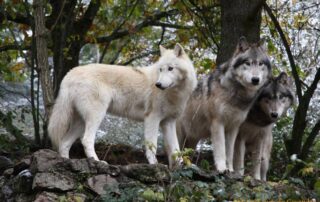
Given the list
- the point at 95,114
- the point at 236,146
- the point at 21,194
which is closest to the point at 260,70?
the point at 236,146

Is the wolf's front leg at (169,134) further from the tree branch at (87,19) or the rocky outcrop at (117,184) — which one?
the tree branch at (87,19)

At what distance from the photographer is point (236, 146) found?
848cm

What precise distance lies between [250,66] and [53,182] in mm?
3273

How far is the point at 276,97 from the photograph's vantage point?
8078 mm

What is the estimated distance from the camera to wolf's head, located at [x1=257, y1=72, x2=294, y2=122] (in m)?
8.02

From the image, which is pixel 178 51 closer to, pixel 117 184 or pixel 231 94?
pixel 231 94

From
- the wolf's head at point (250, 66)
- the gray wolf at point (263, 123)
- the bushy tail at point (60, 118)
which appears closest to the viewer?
the bushy tail at point (60, 118)

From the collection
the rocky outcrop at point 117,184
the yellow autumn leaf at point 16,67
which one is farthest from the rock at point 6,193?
the yellow autumn leaf at point 16,67

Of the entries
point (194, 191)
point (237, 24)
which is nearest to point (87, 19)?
→ point (237, 24)

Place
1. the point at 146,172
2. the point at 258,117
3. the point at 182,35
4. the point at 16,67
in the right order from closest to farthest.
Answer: the point at 146,172, the point at 258,117, the point at 16,67, the point at 182,35

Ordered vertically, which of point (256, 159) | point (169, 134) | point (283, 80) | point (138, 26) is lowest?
point (256, 159)

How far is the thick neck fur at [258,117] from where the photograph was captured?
8227mm

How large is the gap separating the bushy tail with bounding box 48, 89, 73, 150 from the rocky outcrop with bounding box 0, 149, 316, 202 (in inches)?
43.7

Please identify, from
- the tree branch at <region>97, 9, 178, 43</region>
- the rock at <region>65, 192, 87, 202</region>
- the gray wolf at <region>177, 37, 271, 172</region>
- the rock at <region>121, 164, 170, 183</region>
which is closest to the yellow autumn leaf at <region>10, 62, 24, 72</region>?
the tree branch at <region>97, 9, 178, 43</region>
